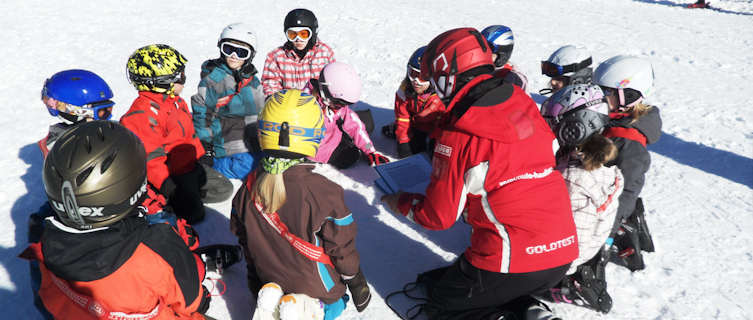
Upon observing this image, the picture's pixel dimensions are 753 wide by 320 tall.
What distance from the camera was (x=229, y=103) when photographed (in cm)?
468

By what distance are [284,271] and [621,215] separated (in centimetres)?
260

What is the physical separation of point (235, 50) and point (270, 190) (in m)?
2.61

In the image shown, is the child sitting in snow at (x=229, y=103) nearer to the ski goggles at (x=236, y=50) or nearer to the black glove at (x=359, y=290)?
the ski goggles at (x=236, y=50)

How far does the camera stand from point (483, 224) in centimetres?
269

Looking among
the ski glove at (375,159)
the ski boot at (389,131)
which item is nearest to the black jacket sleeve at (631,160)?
the ski glove at (375,159)

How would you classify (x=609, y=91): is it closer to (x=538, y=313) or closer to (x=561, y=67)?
(x=561, y=67)

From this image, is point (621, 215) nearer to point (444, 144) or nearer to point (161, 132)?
point (444, 144)

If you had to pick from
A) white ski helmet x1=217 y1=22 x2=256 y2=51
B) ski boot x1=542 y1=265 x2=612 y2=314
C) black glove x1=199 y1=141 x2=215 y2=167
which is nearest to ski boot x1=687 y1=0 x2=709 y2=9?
ski boot x1=542 y1=265 x2=612 y2=314

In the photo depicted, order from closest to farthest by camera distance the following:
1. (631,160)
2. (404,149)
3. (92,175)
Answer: (92,175) < (631,160) < (404,149)

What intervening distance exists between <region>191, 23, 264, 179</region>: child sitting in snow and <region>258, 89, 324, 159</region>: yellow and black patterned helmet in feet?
7.91

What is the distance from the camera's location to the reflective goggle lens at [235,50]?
4.47 metres

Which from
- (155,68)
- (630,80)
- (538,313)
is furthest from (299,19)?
(538,313)

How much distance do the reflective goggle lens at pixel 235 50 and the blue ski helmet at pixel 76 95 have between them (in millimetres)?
1453

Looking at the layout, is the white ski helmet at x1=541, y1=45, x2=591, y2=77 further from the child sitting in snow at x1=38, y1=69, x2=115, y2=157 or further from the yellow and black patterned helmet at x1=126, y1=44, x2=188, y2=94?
the child sitting in snow at x1=38, y1=69, x2=115, y2=157
